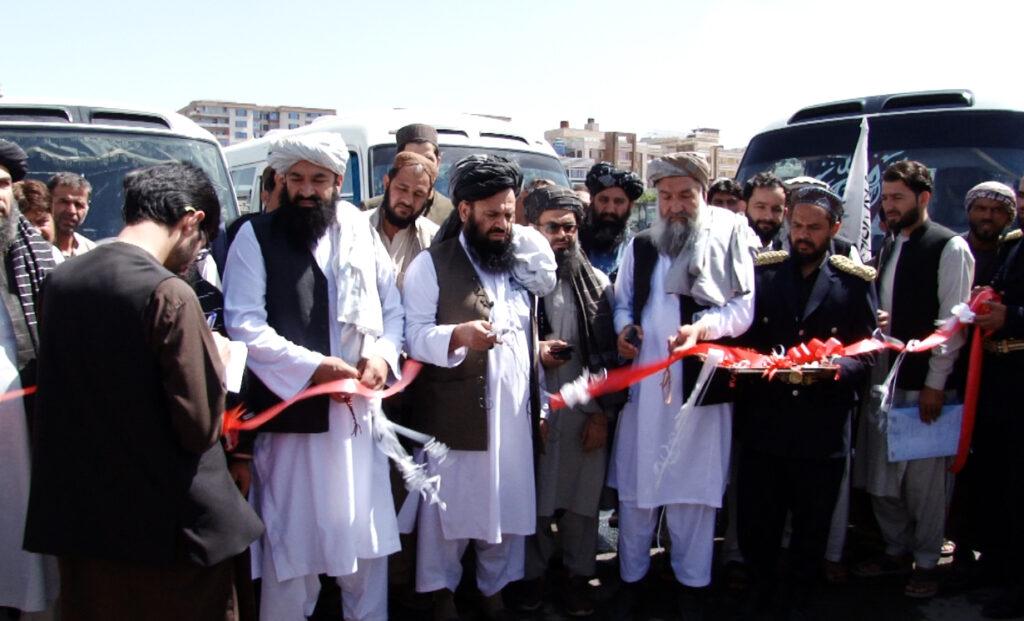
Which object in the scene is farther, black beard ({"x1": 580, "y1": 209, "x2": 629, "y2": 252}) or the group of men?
black beard ({"x1": 580, "y1": 209, "x2": 629, "y2": 252})

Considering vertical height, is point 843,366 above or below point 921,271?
below

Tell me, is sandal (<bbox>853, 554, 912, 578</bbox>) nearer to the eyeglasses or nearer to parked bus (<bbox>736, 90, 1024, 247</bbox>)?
parked bus (<bbox>736, 90, 1024, 247</bbox>)

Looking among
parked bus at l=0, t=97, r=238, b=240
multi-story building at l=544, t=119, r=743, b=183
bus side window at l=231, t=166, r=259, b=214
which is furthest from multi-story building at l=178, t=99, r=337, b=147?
parked bus at l=0, t=97, r=238, b=240

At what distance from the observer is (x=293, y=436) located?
10.5 feet

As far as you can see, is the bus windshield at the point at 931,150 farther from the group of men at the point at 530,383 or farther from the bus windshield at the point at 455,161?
the bus windshield at the point at 455,161

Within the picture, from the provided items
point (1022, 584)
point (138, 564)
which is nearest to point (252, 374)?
point (138, 564)

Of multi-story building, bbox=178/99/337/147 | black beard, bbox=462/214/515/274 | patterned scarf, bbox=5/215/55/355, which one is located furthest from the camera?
multi-story building, bbox=178/99/337/147

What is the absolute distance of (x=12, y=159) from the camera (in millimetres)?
3189

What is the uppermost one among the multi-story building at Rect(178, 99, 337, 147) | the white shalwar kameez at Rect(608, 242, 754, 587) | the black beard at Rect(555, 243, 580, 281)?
the multi-story building at Rect(178, 99, 337, 147)

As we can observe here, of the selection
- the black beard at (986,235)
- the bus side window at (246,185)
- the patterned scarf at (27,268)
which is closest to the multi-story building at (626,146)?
the bus side window at (246,185)

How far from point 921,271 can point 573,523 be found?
2.07 m

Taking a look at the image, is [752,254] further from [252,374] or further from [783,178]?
[252,374]

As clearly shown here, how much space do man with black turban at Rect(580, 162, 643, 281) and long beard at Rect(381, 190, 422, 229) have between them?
1043mm

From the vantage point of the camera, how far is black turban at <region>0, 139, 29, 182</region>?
10.3 feet
